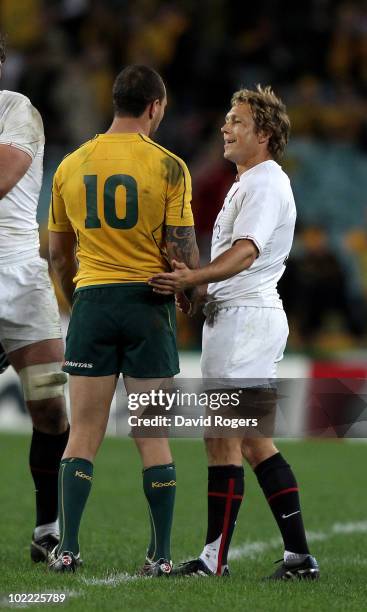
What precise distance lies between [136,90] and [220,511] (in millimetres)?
1695

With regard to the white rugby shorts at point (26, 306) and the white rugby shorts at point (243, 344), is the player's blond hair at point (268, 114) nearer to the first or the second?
the white rugby shorts at point (243, 344)

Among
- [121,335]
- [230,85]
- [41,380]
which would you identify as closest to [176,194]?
[121,335]

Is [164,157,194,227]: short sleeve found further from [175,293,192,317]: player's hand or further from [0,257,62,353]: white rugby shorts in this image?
[0,257,62,353]: white rugby shorts

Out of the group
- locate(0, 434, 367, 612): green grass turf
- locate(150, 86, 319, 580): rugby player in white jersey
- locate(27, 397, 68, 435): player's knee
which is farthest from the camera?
locate(27, 397, 68, 435): player's knee

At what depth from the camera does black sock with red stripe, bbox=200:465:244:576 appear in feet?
16.2

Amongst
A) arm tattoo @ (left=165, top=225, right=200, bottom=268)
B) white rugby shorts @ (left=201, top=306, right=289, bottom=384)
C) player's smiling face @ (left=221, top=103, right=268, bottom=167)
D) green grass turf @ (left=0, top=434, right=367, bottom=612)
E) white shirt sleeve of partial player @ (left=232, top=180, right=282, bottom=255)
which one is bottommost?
green grass turf @ (left=0, top=434, right=367, bottom=612)

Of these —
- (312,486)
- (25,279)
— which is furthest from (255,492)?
(25,279)

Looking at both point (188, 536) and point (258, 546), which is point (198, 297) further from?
point (188, 536)

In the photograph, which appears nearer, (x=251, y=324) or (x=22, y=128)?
(x=251, y=324)

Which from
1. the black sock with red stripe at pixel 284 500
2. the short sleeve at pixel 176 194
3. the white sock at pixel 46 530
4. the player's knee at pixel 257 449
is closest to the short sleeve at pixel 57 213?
the short sleeve at pixel 176 194

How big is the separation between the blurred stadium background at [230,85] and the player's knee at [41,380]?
719 cm

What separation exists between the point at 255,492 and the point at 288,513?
3122mm

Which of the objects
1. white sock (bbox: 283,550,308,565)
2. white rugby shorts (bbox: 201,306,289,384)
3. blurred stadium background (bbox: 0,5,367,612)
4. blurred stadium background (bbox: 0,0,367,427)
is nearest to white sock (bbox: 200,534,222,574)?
white sock (bbox: 283,550,308,565)

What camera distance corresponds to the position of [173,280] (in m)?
4.70
